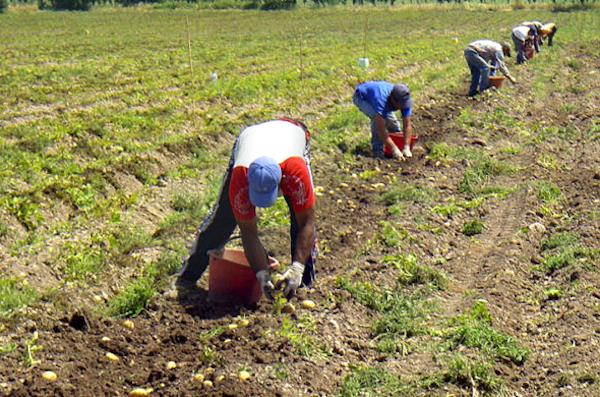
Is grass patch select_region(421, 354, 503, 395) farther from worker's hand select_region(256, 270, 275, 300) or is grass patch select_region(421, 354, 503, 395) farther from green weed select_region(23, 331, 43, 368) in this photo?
green weed select_region(23, 331, 43, 368)

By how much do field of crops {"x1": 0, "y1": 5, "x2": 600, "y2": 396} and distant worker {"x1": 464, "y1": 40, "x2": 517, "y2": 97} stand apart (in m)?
0.42

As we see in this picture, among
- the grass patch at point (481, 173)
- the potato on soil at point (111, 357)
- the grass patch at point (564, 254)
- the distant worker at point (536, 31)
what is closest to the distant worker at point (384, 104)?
the grass patch at point (481, 173)

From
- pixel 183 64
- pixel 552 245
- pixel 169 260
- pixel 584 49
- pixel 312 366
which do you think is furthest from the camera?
pixel 584 49

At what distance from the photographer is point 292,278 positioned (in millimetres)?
6121

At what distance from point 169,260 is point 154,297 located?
0.71 metres

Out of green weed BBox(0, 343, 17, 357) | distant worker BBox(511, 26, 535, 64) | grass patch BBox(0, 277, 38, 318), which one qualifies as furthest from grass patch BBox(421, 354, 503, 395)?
distant worker BBox(511, 26, 535, 64)

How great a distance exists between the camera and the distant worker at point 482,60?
16109 millimetres

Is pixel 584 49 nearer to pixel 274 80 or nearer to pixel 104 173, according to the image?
pixel 274 80

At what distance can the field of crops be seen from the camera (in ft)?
18.1

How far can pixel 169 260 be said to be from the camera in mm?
7324

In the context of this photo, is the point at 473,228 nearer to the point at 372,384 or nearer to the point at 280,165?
the point at 280,165

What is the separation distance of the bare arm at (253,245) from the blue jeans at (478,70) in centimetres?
1101

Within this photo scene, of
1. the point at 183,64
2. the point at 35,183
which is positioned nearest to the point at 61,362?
the point at 35,183

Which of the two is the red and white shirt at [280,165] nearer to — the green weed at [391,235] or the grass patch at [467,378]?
the grass patch at [467,378]
